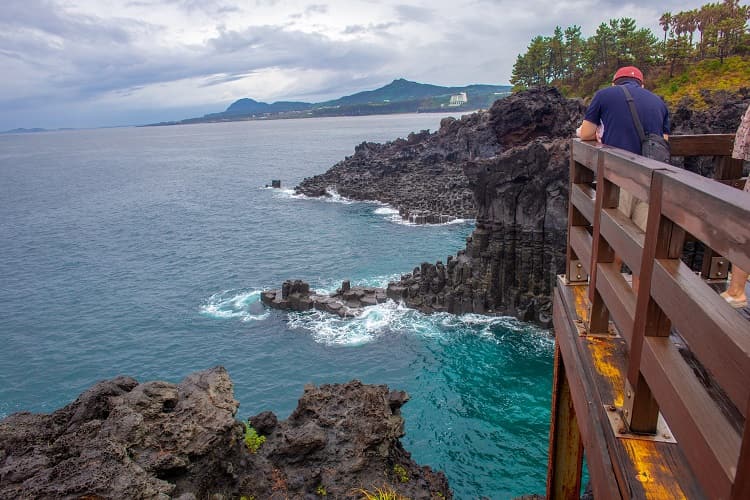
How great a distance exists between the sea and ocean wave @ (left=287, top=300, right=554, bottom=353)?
135 mm

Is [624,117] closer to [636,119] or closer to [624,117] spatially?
[624,117]

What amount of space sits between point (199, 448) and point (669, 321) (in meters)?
8.70

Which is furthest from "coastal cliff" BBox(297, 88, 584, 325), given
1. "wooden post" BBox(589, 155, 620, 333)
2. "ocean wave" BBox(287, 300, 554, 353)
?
"wooden post" BBox(589, 155, 620, 333)

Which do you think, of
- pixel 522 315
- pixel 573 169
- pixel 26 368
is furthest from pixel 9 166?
pixel 573 169

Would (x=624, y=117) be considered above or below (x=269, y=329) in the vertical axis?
above

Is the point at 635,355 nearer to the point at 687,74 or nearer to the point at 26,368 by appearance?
the point at 26,368

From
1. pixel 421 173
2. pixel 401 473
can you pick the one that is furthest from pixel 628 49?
pixel 401 473

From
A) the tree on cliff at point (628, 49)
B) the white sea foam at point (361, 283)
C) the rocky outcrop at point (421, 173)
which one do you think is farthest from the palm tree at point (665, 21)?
the white sea foam at point (361, 283)

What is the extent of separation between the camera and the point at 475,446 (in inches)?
856

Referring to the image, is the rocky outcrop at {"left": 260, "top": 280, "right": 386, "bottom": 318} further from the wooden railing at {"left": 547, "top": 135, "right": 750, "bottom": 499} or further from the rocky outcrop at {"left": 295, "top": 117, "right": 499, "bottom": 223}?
the wooden railing at {"left": 547, "top": 135, "right": 750, "bottom": 499}

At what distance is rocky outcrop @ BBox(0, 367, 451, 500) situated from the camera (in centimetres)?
811

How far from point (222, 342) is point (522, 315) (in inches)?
774

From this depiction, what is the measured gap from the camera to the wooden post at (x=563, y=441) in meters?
6.86

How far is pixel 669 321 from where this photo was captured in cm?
327
